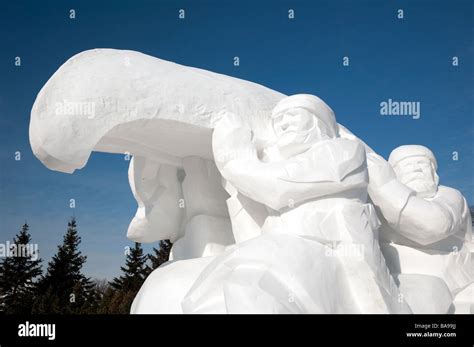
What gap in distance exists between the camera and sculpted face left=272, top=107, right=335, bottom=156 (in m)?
4.08

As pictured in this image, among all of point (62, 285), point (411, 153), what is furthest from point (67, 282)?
point (411, 153)

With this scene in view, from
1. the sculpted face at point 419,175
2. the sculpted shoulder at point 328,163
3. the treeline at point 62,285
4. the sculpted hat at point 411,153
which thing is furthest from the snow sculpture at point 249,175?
the treeline at point 62,285

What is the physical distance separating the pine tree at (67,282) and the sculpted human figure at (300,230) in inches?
601

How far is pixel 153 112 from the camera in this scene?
395 cm

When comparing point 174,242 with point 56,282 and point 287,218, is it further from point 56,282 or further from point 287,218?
point 56,282

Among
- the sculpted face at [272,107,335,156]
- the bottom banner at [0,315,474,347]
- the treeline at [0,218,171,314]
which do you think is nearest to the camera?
the bottom banner at [0,315,474,347]

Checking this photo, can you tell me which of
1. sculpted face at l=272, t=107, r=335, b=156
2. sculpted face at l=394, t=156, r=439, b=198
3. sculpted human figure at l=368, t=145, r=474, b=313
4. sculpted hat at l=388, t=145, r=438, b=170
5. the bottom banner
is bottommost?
the bottom banner

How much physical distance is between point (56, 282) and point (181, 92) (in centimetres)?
1728

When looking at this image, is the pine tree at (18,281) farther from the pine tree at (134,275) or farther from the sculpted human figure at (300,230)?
the sculpted human figure at (300,230)

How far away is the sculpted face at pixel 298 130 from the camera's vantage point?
161 inches

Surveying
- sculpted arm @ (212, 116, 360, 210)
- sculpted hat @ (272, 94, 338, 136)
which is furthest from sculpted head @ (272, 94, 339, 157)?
sculpted arm @ (212, 116, 360, 210)

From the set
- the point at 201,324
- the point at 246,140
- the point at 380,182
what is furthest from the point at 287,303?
the point at 380,182

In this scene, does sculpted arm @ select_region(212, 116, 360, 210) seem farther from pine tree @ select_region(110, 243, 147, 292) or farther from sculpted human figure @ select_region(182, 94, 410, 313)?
pine tree @ select_region(110, 243, 147, 292)

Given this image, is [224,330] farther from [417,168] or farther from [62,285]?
[62,285]
